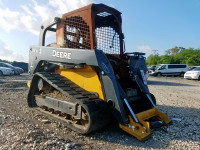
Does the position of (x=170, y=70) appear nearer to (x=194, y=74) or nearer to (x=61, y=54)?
(x=194, y=74)

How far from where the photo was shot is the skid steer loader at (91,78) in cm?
322

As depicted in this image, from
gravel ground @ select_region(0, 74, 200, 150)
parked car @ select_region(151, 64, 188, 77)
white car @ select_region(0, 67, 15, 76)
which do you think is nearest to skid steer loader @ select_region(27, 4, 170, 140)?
gravel ground @ select_region(0, 74, 200, 150)

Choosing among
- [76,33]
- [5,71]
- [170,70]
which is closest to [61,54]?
[76,33]

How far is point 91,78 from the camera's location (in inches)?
141

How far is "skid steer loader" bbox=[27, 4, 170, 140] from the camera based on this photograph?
3219 mm

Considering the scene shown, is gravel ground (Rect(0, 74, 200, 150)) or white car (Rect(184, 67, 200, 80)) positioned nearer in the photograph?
gravel ground (Rect(0, 74, 200, 150))

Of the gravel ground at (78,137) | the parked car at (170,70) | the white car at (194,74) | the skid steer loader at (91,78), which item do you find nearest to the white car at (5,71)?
the skid steer loader at (91,78)

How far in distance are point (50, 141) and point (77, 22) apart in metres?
2.52

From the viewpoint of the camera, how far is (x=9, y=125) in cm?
368

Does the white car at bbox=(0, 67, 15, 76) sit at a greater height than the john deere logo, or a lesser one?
lesser

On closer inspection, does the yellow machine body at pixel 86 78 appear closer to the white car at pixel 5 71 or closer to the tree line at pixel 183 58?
the white car at pixel 5 71

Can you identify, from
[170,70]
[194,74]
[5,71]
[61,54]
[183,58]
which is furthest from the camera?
[183,58]

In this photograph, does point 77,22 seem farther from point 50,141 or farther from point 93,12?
point 50,141

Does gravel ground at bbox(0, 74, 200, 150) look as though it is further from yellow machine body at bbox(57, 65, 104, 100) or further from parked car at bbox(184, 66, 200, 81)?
parked car at bbox(184, 66, 200, 81)
